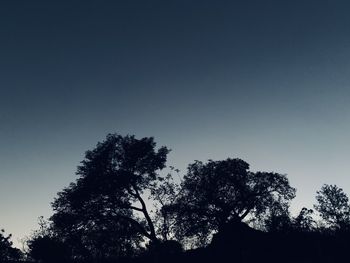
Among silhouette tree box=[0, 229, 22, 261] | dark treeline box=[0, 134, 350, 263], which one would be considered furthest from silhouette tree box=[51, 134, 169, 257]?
silhouette tree box=[0, 229, 22, 261]

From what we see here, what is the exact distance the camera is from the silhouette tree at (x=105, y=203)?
42.7 m

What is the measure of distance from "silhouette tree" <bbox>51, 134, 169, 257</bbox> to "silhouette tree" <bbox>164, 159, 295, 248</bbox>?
9.31 m

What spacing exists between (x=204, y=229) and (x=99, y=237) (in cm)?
1636

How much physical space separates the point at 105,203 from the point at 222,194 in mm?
18574

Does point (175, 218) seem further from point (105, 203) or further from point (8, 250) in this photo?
point (8, 250)

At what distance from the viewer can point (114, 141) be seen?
150 feet

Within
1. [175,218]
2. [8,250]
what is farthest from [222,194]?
[8,250]

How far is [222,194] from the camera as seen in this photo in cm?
5191

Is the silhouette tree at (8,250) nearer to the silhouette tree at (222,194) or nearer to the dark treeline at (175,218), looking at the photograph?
the dark treeline at (175,218)

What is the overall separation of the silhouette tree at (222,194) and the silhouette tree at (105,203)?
931cm

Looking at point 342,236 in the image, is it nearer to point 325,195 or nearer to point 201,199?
point 201,199

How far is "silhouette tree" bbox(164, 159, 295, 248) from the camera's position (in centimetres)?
5072

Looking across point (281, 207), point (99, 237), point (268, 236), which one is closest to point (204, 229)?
point (281, 207)

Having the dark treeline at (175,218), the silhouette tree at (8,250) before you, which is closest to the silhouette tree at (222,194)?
the dark treeline at (175,218)
